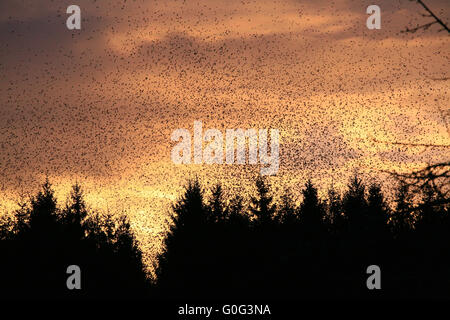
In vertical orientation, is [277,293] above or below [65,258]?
below

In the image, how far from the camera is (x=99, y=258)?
4162cm

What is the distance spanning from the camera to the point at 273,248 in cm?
3397

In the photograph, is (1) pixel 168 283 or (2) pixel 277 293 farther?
(1) pixel 168 283

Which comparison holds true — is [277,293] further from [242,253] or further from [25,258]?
[25,258]

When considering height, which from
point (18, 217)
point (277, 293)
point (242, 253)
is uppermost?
point (18, 217)

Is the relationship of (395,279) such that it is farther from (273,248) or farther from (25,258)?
(25,258)

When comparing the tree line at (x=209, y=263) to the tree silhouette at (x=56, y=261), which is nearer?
the tree line at (x=209, y=263)

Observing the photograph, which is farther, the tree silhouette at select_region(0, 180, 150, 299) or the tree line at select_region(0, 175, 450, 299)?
the tree silhouette at select_region(0, 180, 150, 299)

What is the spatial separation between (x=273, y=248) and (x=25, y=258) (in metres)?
14.9
